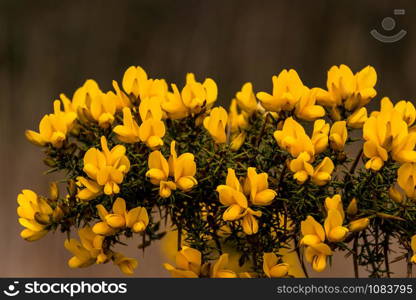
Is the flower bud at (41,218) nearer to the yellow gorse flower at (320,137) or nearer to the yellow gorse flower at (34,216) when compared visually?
the yellow gorse flower at (34,216)

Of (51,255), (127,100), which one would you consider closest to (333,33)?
(51,255)

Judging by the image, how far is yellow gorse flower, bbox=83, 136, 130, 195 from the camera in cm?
105

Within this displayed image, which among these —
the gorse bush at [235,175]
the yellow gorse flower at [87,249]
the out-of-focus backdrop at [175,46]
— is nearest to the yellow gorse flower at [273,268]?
the gorse bush at [235,175]

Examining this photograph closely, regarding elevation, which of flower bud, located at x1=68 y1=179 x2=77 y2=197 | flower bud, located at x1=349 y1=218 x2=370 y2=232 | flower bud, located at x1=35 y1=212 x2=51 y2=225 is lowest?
flower bud, located at x1=349 y1=218 x2=370 y2=232

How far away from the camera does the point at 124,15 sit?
2822mm

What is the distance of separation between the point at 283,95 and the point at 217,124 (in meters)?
0.10

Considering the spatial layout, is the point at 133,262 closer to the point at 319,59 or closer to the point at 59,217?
the point at 59,217

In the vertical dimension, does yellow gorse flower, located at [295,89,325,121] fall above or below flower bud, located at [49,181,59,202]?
above

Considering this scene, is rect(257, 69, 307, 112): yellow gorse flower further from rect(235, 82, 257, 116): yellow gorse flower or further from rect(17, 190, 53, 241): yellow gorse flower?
rect(17, 190, 53, 241): yellow gorse flower

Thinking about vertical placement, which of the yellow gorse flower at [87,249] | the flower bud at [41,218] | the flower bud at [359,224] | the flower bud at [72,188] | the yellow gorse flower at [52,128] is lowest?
the flower bud at [359,224]

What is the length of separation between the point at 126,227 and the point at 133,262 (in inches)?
3.6

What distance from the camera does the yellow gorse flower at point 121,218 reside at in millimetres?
1080

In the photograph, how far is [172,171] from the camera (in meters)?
1.08

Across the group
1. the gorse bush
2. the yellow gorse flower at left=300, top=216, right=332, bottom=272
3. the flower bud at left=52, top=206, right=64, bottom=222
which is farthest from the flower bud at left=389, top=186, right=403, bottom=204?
the flower bud at left=52, top=206, right=64, bottom=222
